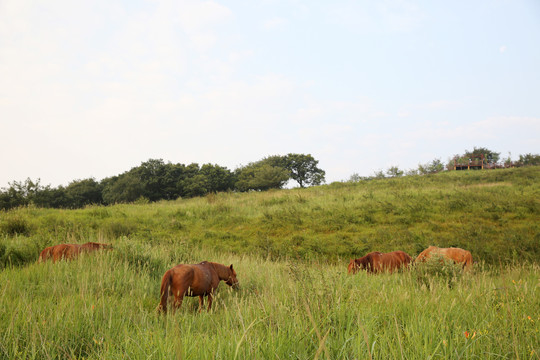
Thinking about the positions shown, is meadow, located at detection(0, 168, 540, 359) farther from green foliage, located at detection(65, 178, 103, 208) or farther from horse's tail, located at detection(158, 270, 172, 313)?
green foliage, located at detection(65, 178, 103, 208)

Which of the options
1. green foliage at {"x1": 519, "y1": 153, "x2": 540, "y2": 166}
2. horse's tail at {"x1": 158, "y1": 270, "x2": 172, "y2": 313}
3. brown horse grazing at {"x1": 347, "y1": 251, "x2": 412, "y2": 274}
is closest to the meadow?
horse's tail at {"x1": 158, "y1": 270, "x2": 172, "y2": 313}

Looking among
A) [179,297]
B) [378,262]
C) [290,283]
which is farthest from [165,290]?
[378,262]

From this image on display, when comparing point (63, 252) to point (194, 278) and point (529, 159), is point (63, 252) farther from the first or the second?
point (529, 159)

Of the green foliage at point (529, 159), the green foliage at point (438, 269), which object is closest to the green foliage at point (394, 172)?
the green foliage at point (529, 159)

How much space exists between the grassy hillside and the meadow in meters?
0.08

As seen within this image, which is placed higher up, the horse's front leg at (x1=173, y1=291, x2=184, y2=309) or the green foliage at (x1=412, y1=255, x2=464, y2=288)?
the horse's front leg at (x1=173, y1=291, x2=184, y2=309)

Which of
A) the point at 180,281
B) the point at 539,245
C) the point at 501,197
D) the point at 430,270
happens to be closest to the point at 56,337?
the point at 180,281

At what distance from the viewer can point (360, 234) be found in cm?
1418

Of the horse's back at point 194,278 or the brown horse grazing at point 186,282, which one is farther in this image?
the horse's back at point 194,278

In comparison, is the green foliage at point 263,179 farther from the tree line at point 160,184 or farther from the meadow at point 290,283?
the meadow at point 290,283

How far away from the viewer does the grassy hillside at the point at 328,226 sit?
11312 millimetres

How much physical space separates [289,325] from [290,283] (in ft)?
4.05

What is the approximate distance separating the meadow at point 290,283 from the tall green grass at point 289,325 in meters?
0.02

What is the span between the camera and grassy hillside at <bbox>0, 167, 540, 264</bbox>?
11.3 m
